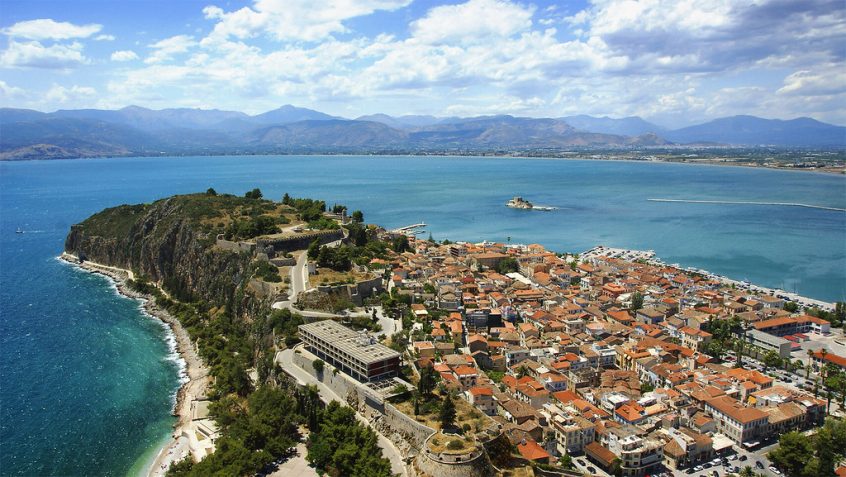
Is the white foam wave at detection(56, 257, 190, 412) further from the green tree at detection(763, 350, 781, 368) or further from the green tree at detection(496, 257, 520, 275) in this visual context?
the green tree at detection(763, 350, 781, 368)

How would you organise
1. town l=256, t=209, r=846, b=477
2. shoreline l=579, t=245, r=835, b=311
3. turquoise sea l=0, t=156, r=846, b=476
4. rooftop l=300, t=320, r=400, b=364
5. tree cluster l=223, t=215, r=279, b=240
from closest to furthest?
town l=256, t=209, r=846, b=477, rooftop l=300, t=320, r=400, b=364, turquoise sea l=0, t=156, r=846, b=476, shoreline l=579, t=245, r=835, b=311, tree cluster l=223, t=215, r=279, b=240

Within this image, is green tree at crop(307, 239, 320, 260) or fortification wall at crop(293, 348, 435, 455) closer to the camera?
fortification wall at crop(293, 348, 435, 455)

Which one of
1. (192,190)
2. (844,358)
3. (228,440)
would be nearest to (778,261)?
(844,358)

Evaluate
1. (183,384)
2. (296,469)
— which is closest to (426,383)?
(296,469)

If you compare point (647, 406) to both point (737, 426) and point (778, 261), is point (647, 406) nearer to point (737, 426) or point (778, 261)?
point (737, 426)

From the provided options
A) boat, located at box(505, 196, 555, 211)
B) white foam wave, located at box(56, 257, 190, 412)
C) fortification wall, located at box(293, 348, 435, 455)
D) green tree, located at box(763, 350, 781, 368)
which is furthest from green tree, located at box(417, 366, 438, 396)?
boat, located at box(505, 196, 555, 211)

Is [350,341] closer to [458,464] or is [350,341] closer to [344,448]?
[344,448]
